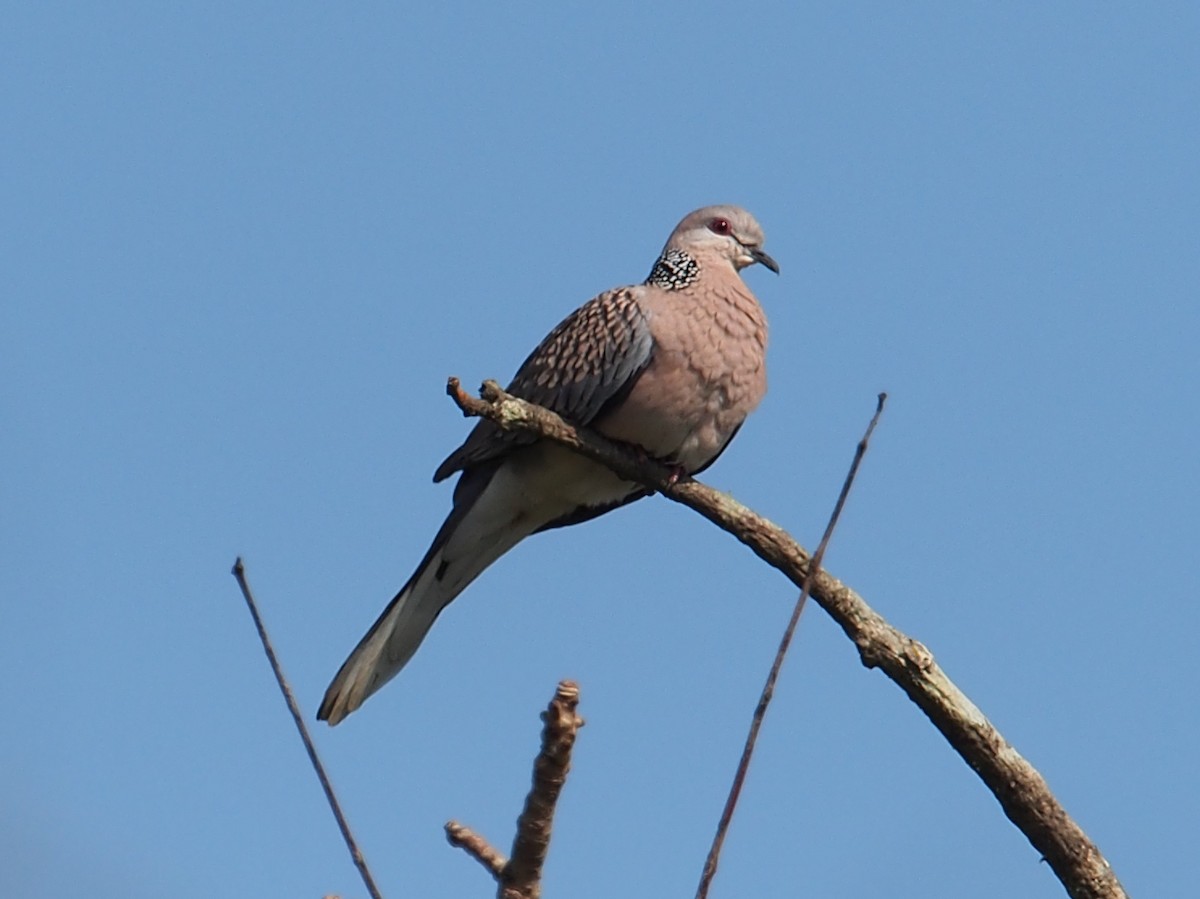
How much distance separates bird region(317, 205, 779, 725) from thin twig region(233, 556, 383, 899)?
2.88m

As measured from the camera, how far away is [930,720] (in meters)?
3.87

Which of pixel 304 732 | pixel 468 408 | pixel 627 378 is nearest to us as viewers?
pixel 304 732

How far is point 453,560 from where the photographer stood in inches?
223

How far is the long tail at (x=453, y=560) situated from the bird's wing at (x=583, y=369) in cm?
11

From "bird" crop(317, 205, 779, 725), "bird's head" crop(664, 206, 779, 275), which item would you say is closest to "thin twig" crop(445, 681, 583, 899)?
"bird" crop(317, 205, 779, 725)

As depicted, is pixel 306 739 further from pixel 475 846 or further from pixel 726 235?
pixel 726 235

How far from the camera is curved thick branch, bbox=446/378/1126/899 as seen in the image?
12.0ft

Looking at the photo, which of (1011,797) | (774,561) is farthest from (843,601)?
(1011,797)

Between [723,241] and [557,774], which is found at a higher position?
[723,241]

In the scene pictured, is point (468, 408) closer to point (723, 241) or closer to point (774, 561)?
point (774, 561)

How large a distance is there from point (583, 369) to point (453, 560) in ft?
2.57

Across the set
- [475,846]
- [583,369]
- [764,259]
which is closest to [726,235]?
[764,259]

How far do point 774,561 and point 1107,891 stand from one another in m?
1.14

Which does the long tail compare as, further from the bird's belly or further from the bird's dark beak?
the bird's dark beak
